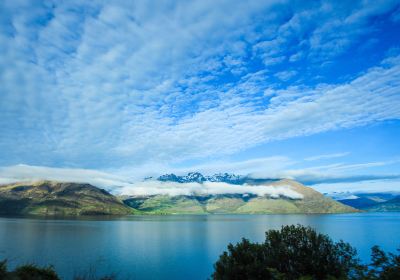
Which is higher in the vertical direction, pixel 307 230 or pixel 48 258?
pixel 307 230

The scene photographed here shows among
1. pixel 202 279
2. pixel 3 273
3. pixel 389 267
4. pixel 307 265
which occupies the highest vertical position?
pixel 389 267

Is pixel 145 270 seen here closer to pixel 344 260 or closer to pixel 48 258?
pixel 48 258

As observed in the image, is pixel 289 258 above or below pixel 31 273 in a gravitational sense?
below

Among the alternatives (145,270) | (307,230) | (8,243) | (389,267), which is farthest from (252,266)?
(8,243)

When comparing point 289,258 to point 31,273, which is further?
point 289,258

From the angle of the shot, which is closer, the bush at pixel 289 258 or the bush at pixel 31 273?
the bush at pixel 31 273

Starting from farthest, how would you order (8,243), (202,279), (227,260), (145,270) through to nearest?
(8,243), (145,270), (202,279), (227,260)

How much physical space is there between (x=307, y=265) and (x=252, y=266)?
26.8 feet

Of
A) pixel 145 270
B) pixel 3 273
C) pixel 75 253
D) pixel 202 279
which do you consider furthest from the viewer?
pixel 75 253

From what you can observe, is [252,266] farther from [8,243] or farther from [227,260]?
[8,243]

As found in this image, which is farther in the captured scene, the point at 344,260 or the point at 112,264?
the point at 112,264

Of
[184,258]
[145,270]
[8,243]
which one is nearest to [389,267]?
[145,270]

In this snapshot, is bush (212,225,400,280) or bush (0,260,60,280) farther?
bush (212,225,400,280)

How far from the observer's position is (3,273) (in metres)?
27.4
